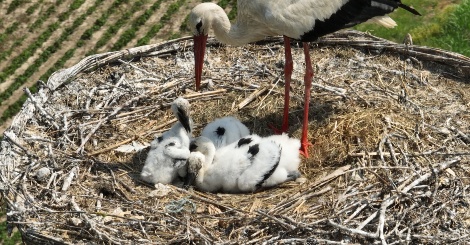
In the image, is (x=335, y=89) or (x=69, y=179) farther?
(x=335, y=89)

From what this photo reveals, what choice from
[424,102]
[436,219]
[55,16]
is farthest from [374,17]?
[55,16]

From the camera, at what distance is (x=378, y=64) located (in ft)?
24.3

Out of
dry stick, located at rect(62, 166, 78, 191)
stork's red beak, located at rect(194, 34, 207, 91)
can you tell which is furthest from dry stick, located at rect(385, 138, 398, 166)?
dry stick, located at rect(62, 166, 78, 191)

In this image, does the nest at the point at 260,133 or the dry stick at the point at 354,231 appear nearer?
the dry stick at the point at 354,231

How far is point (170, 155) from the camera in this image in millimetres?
6047

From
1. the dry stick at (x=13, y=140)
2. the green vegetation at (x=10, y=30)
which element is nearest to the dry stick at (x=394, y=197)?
the dry stick at (x=13, y=140)

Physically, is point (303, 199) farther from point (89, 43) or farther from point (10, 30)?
point (10, 30)

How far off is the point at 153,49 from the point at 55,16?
4.00 meters

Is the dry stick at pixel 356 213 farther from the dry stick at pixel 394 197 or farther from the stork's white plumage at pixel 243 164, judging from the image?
the stork's white plumage at pixel 243 164

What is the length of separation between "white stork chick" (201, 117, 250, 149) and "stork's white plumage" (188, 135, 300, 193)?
134 mm

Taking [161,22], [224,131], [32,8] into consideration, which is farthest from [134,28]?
[224,131]

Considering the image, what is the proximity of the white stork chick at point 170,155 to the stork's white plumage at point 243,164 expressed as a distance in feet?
0.28

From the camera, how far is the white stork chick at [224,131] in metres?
6.42

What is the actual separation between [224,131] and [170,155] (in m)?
0.59
